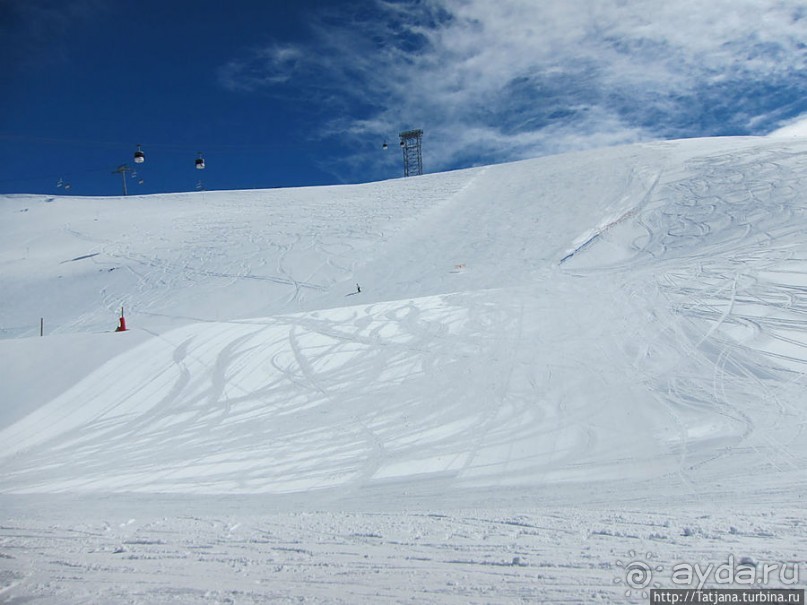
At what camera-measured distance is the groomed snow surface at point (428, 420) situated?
3604 millimetres

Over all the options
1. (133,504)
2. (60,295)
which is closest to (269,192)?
(60,295)

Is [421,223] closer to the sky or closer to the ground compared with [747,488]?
closer to the sky

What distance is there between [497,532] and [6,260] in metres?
28.1

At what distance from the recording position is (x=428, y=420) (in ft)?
23.2

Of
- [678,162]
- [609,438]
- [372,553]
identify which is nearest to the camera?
[372,553]

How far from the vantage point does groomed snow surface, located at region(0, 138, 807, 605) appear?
360 centimetres

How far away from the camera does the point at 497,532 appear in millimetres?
A: 4027

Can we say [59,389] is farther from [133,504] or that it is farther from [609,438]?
[609,438]

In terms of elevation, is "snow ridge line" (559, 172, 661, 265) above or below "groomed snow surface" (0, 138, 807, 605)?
above

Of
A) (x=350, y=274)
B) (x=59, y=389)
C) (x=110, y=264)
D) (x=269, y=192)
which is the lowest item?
(x=59, y=389)

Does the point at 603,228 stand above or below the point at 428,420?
above

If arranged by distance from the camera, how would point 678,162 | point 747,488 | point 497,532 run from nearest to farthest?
point 497,532 < point 747,488 < point 678,162

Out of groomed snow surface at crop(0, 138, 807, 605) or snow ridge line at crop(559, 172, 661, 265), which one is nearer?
groomed snow surface at crop(0, 138, 807, 605)

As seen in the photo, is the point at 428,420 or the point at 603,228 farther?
the point at 603,228
